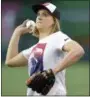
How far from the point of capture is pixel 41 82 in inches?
119

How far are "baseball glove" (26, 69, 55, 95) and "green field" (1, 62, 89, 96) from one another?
492cm

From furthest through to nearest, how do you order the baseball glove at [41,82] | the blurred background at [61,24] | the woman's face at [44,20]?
the blurred background at [61,24]
the woman's face at [44,20]
the baseball glove at [41,82]

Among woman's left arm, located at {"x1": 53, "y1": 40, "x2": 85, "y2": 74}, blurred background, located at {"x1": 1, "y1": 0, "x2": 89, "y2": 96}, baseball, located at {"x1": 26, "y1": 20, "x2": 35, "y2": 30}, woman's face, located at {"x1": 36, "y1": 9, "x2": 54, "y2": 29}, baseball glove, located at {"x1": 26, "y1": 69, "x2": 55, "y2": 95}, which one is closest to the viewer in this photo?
woman's left arm, located at {"x1": 53, "y1": 40, "x2": 85, "y2": 74}

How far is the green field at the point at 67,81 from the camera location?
27.3 ft

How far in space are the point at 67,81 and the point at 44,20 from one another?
19.5 ft

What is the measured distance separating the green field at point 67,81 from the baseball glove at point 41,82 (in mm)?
4920

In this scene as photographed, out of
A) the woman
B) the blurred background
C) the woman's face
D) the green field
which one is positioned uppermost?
the woman's face

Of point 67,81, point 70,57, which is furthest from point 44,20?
point 67,81

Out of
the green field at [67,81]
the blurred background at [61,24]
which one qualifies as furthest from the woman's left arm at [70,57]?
the green field at [67,81]

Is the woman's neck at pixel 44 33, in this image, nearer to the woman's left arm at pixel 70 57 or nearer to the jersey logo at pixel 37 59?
the jersey logo at pixel 37 59

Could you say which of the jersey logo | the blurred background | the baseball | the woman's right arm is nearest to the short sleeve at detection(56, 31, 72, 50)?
the jersey logo

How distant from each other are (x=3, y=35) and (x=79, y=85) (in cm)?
172

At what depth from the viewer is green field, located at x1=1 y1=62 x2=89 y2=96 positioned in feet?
27.3

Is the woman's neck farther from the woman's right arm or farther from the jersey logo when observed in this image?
the woman's right arm
